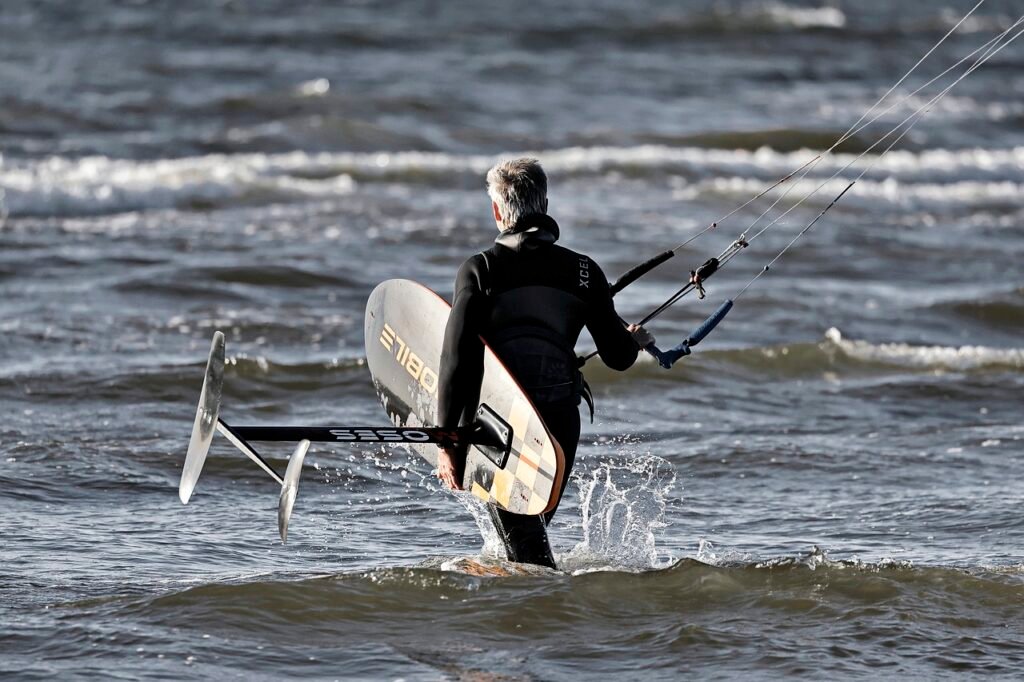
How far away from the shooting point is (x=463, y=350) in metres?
5.25

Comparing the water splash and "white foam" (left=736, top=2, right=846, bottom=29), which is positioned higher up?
"white foam" (left=736, top=2, right=846, bottom=29)

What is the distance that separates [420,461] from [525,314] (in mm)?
2921

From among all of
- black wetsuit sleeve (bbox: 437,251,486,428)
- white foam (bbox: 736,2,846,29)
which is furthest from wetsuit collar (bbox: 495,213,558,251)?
white foam (bbox: 736,2,846,29)

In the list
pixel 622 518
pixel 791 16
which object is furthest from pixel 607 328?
pixel 791 16

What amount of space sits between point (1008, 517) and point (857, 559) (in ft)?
4.05

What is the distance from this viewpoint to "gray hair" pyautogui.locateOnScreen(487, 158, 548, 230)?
527 centimetres

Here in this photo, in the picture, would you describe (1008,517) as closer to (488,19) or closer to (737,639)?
(737,639)

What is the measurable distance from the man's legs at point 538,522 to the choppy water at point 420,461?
8 centimetres

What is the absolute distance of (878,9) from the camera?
3831cm

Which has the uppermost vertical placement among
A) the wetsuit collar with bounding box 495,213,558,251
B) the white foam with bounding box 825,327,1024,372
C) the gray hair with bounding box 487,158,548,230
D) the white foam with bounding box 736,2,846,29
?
the white foam with bounding box 736,2,846,29

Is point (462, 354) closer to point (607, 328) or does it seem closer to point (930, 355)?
point (607, 328)

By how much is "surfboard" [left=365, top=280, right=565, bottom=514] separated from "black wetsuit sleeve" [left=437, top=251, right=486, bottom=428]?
54mm

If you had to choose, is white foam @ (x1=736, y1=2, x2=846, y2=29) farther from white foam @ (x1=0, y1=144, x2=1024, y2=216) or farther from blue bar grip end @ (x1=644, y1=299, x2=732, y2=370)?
blue bar grip end @ (x1=644, y1=299, x2=732, y2=370)

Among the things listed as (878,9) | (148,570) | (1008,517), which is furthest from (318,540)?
(878,9)
